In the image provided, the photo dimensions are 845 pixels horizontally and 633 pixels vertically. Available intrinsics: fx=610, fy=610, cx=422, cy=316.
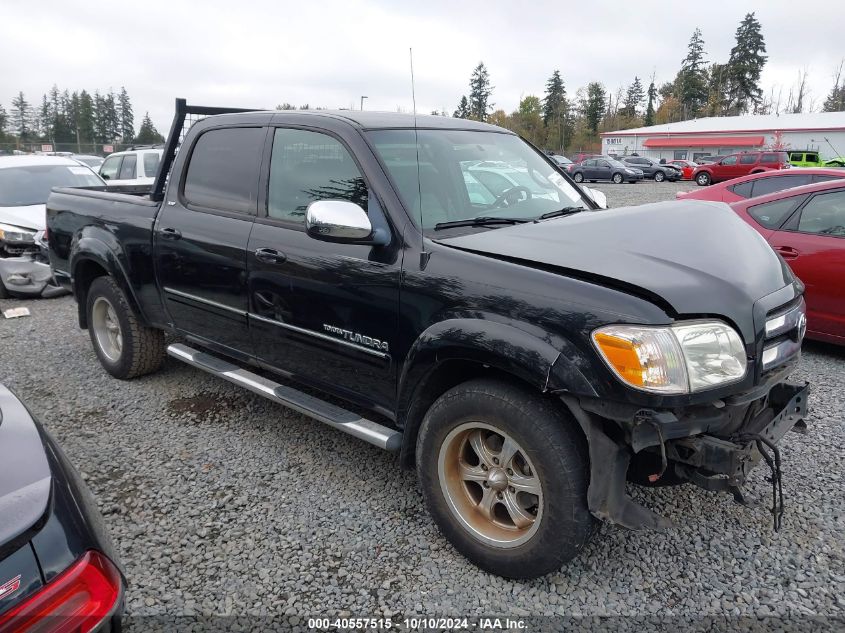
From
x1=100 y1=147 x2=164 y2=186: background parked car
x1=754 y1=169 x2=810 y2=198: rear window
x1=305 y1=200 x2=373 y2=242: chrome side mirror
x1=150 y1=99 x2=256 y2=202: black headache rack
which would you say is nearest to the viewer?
x1=305 y1=200 x2=373 y2=242: chrome side mirror

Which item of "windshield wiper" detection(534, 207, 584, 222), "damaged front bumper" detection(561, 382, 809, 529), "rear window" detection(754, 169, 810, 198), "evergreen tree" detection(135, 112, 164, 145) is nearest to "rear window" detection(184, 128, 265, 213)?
"windshield wiper" detection(534, 207, 584, 222)

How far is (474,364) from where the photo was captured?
8.64ft

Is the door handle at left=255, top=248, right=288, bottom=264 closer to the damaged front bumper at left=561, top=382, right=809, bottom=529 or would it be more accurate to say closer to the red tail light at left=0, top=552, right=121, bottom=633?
the damaged front bumper at left=561, top=382, right=809, bottom=529

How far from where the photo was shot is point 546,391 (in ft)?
7.39

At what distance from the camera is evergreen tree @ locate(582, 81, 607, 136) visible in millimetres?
77812

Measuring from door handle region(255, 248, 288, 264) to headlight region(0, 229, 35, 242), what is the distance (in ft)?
20.0

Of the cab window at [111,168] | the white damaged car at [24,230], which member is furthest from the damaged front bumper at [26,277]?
the cab window at [111,168]

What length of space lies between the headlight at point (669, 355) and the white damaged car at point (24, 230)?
6923mm

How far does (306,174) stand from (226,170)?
0.73 metres

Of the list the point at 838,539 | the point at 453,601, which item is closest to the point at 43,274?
the point at 453,601

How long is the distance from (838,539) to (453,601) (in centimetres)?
186

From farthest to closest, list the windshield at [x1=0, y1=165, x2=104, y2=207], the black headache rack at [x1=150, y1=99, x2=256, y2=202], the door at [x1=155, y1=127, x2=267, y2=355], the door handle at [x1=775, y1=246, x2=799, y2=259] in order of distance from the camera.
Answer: the windshield at [x1=0, y1=165, x2=104, y2=207], the door handle at [x1=775, y1=246, x2=799, y2=259], the black headache rack at [x1=150, y1=99, x2=256, y2=202], the door at [x1=155, y1=127, x2=267, y2=355]

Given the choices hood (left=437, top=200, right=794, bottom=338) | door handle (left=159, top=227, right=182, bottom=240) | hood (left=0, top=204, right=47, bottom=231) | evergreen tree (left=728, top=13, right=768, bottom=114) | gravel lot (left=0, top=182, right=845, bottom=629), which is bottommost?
gravel lot (left=0, top=182, right=845, bottom=629)

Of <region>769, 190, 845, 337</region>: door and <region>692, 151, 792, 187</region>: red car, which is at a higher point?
<region>692, 151, 792, 187</region>: red car
